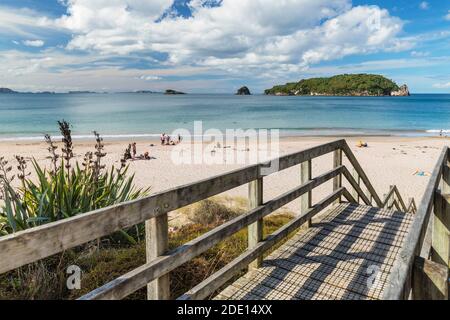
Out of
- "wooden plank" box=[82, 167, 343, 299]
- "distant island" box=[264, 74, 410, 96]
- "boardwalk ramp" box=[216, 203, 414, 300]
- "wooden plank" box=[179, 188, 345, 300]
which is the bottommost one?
"boardwalk ramp" box=[216, 203, 414, 300]

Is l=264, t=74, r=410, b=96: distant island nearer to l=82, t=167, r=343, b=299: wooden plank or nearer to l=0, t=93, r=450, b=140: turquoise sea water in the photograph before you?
l=0, t=93, r=450, b=140: turquoise sea water

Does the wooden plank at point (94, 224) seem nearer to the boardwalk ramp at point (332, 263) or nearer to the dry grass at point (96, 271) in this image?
the boardwalk ramp at point (332, 263)

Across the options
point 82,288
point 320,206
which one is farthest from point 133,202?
point 320,206

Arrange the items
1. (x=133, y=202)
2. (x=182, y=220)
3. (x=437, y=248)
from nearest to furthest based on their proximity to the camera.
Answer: (x=133, y=202)
(x=437, y=248)
(x=182, y=220)

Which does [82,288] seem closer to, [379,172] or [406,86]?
[379,172]

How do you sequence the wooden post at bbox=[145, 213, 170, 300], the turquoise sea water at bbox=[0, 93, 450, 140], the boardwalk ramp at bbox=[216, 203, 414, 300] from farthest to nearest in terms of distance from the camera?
1. the turquoise sea water at bbox=[0, 93, 450, 140]
2. the boardwalk ramp at bbox=[216, 203, 414, 300]
3. the wooden post at bbox=[145, 213, 170, 300]

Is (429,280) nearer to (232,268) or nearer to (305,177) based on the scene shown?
(232,268)

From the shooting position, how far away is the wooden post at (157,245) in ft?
7.93

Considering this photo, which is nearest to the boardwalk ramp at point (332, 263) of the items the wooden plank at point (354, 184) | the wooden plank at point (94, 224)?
the wooden plank at point (354, 184)

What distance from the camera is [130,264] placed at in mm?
3984

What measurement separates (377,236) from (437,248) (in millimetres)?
2094

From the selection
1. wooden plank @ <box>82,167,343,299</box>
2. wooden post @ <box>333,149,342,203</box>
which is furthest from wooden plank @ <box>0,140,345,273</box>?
wooden post @ <box>333,149,342,203</box>

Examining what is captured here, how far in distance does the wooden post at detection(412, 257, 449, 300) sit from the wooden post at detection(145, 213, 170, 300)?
156 centimetres

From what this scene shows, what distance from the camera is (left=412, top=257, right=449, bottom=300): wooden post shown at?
4.39ft
